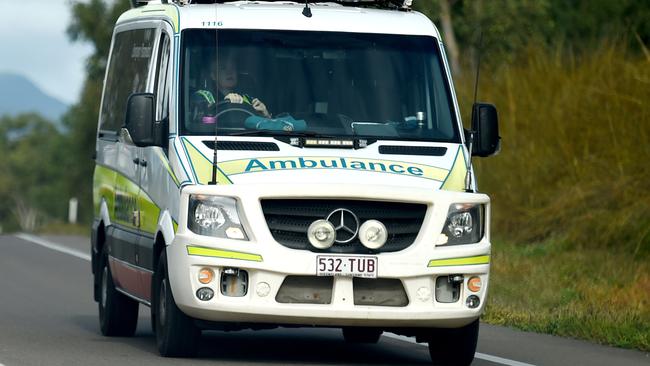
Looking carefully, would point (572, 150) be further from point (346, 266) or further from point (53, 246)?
point (346, 266)

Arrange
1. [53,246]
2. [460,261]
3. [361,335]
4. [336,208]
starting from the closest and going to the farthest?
[336,208] → [460,261] → [361,335] → [53,246]

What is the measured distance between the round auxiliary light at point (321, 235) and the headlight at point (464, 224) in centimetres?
73

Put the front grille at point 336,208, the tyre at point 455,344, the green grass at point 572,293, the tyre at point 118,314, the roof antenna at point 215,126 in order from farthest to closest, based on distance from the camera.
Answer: the green grass at point 572,293, the tyre at point 118,314, the tyre at point 455,344, the roof antenna at point 215,126, the front grille at point 336,208

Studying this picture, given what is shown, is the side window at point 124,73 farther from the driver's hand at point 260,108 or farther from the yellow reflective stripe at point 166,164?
the driver's hand at point 260,108

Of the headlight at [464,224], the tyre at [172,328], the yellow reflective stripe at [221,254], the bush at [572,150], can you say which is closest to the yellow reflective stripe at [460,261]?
the headlight at [464,224]

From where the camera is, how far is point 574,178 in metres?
23.7

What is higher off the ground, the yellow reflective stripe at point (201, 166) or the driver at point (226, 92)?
the driver at point (226, 92)

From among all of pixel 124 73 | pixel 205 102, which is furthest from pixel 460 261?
pixel 124 73

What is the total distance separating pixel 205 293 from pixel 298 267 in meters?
0.60

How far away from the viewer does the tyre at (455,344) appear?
465 inches

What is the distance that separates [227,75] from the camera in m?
12.3

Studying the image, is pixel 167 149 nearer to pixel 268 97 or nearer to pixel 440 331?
pixel 268 97

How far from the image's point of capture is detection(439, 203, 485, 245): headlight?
11383 millimetres

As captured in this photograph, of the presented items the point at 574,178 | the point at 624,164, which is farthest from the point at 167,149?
the point at 574,178
